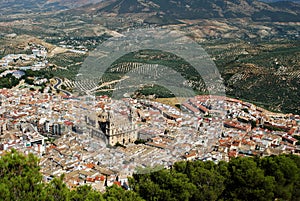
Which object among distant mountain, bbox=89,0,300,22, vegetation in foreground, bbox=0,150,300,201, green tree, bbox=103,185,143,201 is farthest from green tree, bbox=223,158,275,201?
distant mountain, bbox=89,0,300,22

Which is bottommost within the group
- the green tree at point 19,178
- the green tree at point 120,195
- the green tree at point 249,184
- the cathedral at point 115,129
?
the cathedral at point 115,129

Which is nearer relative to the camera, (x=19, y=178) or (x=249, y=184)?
(x=19, y=178)

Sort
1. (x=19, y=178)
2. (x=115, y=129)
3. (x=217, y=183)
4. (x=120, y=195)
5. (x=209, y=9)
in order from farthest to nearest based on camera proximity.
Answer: (x=209, y=9) → (x=115, y=129) → (x=217, y=183) → (x=120, y=195) → (x=19, y=178)

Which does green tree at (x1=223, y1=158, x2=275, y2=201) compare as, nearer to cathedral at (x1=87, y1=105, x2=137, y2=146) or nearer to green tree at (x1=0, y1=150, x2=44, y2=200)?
green tree at (x1=0, y1=150, x2=44, y2=200)

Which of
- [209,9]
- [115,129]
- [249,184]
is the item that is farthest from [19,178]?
[209,9]

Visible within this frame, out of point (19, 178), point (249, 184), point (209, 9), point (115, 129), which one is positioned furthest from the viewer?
point (209, 9)

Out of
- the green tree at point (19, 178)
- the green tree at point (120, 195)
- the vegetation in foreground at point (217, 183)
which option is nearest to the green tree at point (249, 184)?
the vegetation in foreground at point (217, 183)

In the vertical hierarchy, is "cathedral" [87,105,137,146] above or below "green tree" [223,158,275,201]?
below

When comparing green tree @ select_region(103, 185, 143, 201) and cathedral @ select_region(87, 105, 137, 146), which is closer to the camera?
green tree @ select_region(103, 185, 143, 201)

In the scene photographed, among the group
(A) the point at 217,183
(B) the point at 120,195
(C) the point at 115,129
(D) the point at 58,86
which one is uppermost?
(B) the point at 120,195

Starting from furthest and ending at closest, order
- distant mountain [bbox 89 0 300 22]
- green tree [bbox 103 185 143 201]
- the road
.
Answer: distant mountain [bbox 89 0 300 22] < the road < green tree [bbox 103 185 143 201]

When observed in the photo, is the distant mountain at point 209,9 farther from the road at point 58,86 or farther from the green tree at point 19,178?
the green tree at point 19,178

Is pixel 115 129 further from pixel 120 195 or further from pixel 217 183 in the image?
pixel 120 195
